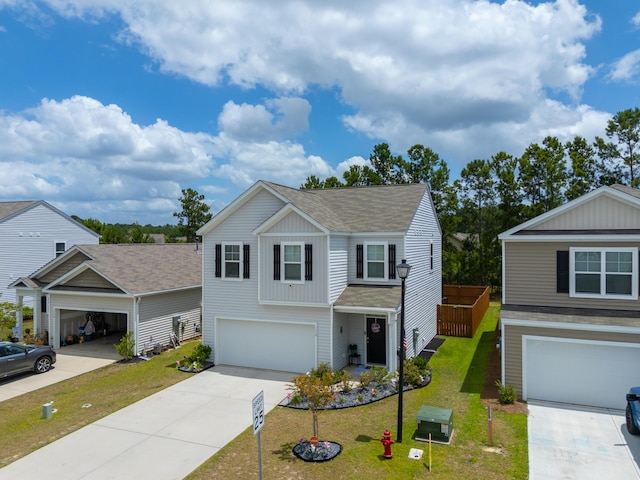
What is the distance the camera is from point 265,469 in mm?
9438

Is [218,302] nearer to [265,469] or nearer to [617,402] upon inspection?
[265,469]

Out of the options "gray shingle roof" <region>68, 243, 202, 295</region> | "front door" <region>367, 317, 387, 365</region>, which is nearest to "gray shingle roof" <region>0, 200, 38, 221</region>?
"gray shingle roof" <region>68, 243, 202, 295</region>

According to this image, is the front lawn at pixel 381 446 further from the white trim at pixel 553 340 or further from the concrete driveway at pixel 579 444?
the white trim at pixel 553 340

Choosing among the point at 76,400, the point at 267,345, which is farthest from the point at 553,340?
the point at 76,400

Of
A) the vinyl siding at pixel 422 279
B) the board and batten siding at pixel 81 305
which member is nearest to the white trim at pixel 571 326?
the vinyl siding at pixel 422 279

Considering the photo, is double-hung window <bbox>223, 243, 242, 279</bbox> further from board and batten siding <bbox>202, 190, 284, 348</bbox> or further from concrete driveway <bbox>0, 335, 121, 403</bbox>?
concrete driveway <bbox>0, 335, 121, 403</bbox>

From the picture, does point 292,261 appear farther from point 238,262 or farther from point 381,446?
point 381,446

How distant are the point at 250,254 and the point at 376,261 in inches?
206

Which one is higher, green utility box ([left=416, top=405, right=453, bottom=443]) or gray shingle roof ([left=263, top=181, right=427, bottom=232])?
gray shingle roof ([left=263, top=181, right=427, bottom=232])

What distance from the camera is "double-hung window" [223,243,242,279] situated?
17.7 m

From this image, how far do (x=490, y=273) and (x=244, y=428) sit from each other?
94.3 feet

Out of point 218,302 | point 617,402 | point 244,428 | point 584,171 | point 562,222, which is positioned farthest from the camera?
point 584,171

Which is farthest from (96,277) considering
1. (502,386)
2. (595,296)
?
(595,296)

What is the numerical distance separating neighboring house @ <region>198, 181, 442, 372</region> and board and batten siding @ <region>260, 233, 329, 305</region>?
4 cm
